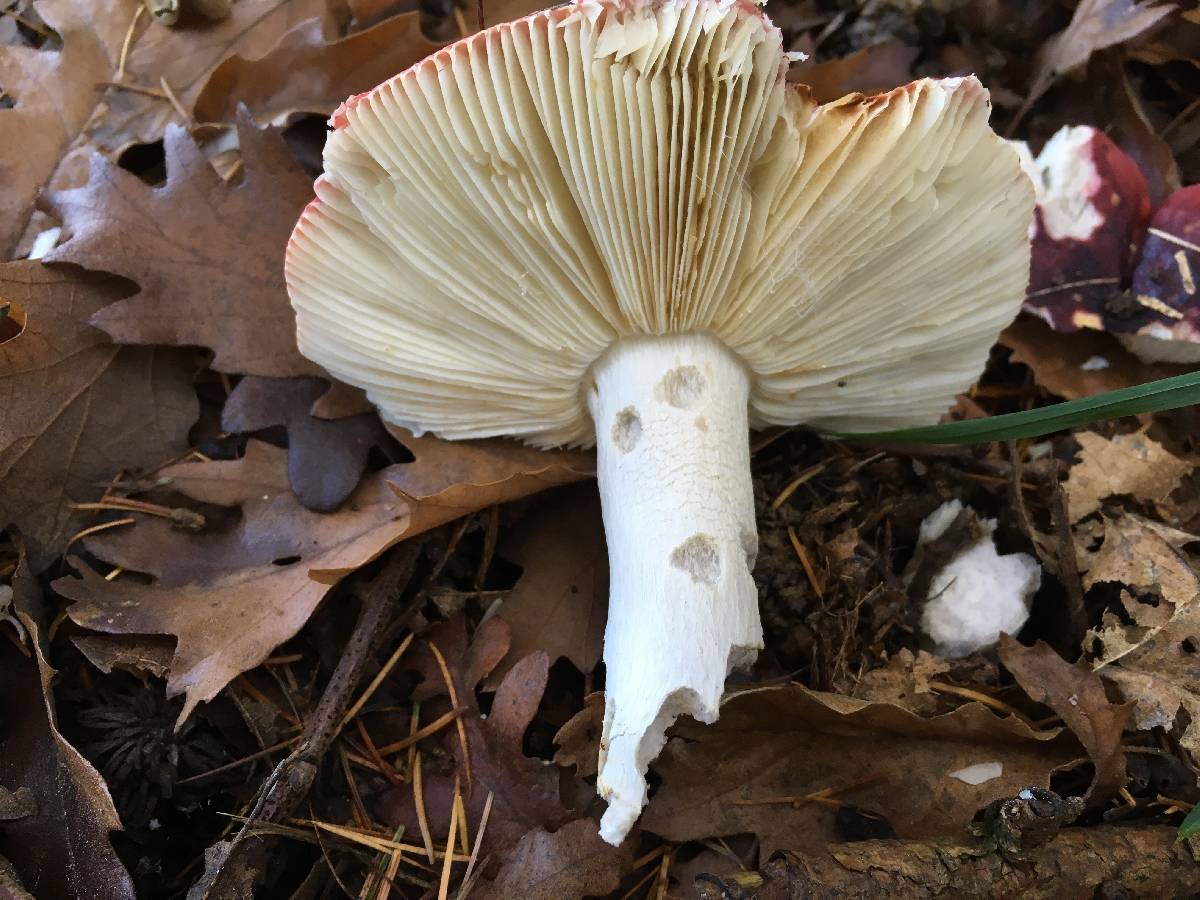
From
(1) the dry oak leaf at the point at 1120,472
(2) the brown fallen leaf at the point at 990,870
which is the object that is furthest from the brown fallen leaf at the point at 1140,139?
(2) the brown fallen leaf at the point at 990,870

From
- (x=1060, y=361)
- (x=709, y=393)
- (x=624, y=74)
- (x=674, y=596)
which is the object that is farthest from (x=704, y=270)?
(x=1060, y=361)

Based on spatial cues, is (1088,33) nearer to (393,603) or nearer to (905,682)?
(905,682)

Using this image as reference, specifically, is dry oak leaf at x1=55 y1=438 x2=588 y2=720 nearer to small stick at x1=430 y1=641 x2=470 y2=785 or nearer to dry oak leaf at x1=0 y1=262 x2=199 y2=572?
dry oak leaf at x1=0 y1=262 x2=199 y2=572

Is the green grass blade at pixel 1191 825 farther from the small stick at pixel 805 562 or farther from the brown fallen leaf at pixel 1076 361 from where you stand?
the brown fallen leaf at pixel 1076 361

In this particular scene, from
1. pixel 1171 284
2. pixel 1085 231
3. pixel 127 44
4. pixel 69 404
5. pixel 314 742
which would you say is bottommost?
pixel 314 742

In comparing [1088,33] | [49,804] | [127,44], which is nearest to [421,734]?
[49,804]

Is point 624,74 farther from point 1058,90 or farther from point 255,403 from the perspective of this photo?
point 1058,90
